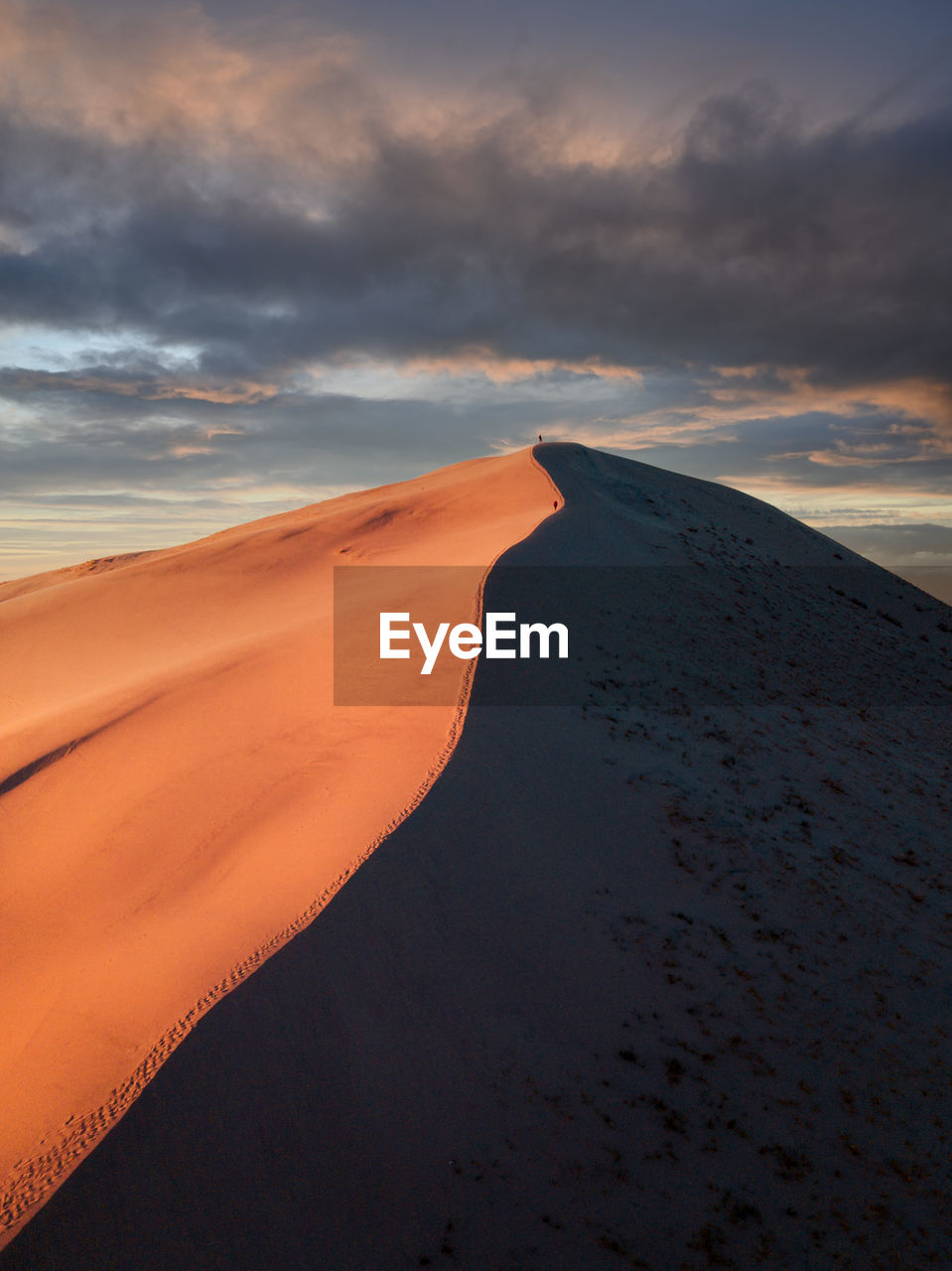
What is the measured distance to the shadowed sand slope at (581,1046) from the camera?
16.2 feet

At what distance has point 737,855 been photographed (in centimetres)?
904

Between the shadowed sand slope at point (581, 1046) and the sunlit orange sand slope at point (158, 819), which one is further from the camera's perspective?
the sunlit orange sand slope at point (158, 819)

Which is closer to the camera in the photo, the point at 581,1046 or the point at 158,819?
the point at 581,1046

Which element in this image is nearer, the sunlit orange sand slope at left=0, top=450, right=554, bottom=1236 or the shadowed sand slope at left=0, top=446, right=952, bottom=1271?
the shadowed sand slope at left=0, top=446, right=952, bottom=1271

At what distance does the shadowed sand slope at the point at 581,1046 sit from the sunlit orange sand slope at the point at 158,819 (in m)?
0.61

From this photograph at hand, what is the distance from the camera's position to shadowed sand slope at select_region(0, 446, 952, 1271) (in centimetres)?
493

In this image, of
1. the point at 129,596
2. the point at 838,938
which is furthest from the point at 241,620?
the point at 838,938

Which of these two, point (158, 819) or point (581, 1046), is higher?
Result: point (158, 819)

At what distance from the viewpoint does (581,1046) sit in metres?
6.30

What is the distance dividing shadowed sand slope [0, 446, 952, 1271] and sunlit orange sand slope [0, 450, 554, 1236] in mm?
612

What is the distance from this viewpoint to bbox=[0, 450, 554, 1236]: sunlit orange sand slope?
6266mm

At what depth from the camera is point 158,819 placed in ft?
35.2

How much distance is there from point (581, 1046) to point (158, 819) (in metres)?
7.34

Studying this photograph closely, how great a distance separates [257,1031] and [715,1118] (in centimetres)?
394
